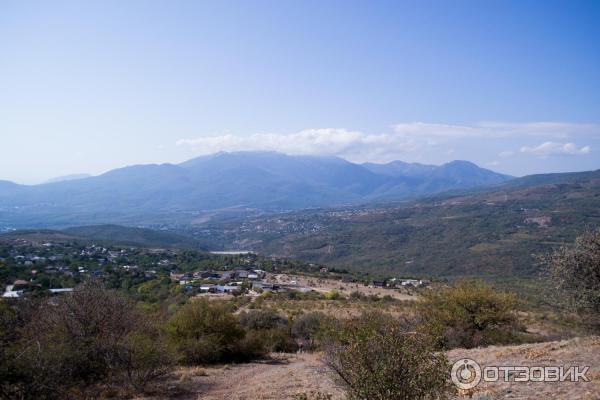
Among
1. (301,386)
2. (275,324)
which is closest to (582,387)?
(301,386)

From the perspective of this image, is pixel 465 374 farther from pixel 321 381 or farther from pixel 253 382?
pixel 253 382

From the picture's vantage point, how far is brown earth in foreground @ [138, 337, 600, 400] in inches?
341

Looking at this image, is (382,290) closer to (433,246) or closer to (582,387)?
(582,387)

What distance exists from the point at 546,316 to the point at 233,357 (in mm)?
21362

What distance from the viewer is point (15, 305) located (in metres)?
15.9

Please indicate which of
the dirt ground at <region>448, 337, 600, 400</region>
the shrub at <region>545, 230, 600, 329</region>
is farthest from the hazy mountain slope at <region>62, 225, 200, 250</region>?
the shrub at <region>545, 230, 600, 329</region>

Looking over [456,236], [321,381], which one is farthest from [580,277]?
[456,236]

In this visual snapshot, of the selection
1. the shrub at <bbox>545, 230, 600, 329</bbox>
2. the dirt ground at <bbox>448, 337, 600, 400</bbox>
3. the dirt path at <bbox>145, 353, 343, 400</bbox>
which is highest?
the shrub at <bbox>545, 230, 600, 329</bbox>

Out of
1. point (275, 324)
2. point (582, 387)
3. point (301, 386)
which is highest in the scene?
point (582, 387)

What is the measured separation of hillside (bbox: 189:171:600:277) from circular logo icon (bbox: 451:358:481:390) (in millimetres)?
56633

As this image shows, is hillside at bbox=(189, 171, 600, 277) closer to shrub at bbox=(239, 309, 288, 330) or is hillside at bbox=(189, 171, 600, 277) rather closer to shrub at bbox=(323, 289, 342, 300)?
shrub at bbox=(323, 289, 342, 300)

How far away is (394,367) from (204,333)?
40.3 feet

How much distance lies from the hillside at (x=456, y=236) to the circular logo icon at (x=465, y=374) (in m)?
56.6

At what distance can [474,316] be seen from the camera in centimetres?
1803
